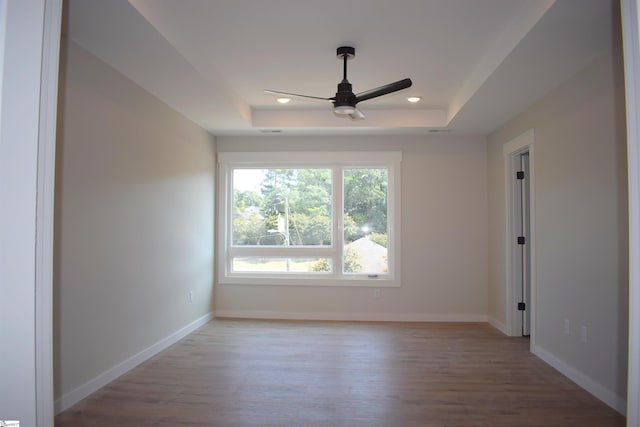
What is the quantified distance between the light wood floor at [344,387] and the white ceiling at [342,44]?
246 centimetres

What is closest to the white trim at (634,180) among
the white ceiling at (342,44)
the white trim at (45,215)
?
the white trim at (45,215)

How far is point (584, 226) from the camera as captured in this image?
10.1ft

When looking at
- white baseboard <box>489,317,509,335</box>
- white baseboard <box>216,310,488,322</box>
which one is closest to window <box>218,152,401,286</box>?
white baseboard <box>216,310,488,322</box>

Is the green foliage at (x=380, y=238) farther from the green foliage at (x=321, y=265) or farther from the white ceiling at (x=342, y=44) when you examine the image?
the white ceiling at (x=342, y=44)

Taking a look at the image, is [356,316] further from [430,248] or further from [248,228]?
[248,228]

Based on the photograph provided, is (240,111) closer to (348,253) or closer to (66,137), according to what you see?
(66,137)

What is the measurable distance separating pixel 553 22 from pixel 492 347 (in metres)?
3.08

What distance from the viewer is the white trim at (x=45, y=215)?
0.81 meters

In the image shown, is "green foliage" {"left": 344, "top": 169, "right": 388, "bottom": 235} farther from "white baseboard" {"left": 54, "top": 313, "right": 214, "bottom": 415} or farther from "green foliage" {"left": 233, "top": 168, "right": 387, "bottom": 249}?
"white baseboard" {"left": 54, "top": 313, "right": 214, "bottom": 415}

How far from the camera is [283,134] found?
17.7 feet

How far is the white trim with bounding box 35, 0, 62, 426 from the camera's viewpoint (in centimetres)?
81

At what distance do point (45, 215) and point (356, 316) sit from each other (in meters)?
4.83

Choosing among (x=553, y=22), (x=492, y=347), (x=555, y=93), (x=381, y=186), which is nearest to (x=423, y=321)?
(x=492, y=347)

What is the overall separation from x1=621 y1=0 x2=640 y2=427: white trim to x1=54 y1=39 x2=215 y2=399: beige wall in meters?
2.94
